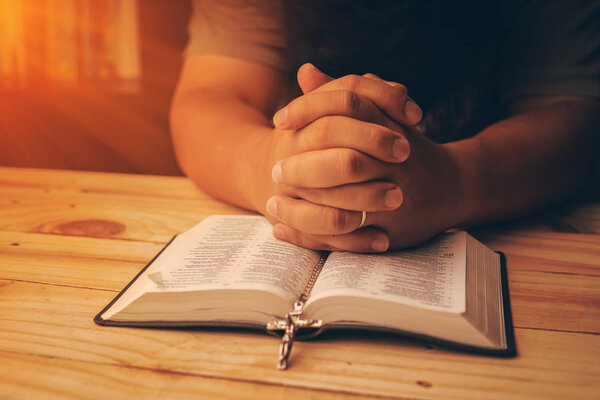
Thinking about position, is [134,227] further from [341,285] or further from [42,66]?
Answer: [42,66]

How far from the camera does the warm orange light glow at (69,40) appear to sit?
5.90 feet

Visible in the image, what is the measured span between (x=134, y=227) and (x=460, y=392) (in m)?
0.63

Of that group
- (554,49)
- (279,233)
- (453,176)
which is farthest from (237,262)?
(554,49)

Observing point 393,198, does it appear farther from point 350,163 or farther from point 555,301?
point 555,301

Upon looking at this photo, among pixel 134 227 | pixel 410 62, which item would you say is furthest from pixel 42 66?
pixel 410 62

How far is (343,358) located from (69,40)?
178 centimetres

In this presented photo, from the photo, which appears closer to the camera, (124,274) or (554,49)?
(124,274)

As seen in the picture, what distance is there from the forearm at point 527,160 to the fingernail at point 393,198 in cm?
17

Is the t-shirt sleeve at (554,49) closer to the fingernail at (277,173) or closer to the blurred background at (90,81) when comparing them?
the fingernail at (277,173)

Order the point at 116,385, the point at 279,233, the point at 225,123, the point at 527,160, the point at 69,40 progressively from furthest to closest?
the point at 69,40
the point at 225,123
the point at 527,160
the point at 279,233
the point at 116,385

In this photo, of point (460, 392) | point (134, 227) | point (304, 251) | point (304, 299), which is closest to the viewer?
point (460, 392)

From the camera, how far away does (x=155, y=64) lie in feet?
6.45

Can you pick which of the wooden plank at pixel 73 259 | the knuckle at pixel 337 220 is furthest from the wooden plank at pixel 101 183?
the knuckle at pixel 337 220

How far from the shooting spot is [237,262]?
1.99 feet
